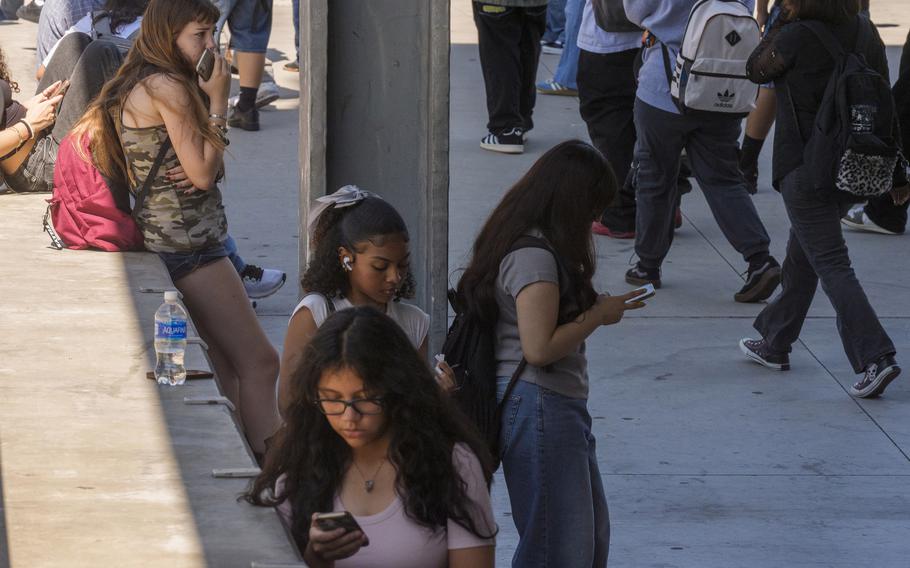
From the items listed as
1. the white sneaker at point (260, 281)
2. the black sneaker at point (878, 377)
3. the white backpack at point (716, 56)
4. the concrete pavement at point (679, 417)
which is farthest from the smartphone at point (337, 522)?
the white backpack at point (716, 56)

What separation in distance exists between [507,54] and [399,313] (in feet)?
21.4

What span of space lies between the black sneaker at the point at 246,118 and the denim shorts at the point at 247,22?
2.39 feet

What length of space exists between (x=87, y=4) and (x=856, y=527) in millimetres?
4901

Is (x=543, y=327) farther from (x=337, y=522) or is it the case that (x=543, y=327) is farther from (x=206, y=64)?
(x=206, y=64)

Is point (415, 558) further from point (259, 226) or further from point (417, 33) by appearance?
point (259, 226)

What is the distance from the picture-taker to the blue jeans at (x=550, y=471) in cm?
398

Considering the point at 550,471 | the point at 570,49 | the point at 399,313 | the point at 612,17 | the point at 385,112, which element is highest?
the point at 385,112

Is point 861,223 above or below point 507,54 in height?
below

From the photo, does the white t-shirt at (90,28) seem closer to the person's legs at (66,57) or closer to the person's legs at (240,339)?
the person's legs at (66,57)

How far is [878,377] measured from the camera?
6.34 meters

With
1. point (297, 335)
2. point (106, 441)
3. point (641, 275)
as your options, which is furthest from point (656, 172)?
point (106, 441)

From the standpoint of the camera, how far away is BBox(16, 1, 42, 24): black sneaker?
16.2m

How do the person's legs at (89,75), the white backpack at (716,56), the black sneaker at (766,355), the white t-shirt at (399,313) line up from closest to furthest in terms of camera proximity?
the white t-shirt at (399,313) → the person's legs at (89,75) → the black sneaker at (766,355) → the white backpack at (716,56)

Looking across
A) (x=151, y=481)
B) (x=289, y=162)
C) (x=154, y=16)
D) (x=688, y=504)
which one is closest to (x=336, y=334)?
(x=151, y=481)
